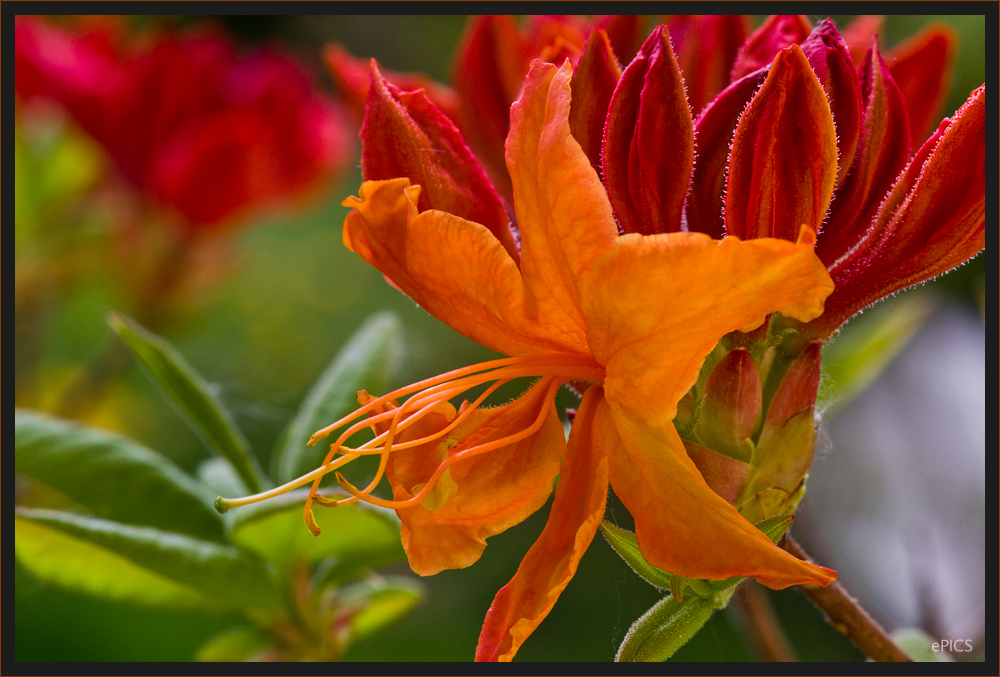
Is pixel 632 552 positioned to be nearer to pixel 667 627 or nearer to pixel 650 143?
pixel 667 627

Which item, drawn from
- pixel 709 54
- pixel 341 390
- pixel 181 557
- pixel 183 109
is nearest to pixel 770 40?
pixel 709 54

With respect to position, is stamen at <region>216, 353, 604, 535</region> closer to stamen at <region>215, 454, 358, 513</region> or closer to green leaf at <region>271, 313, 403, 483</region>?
stamen at <region>215, 454, 358, 513</region>

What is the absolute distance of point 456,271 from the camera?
468 mm

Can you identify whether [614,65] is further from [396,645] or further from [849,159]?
[396,645]

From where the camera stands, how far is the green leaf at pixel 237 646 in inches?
30.0

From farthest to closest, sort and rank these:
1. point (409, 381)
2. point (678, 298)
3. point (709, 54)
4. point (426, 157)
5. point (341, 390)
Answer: point (409, 381)
point (341, 390)
point (709, 54)
point (426, 157)
point (678, 298)

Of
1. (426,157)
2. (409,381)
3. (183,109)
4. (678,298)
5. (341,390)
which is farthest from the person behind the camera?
(183,109)

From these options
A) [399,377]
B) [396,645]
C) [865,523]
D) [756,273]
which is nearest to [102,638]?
[396,645]

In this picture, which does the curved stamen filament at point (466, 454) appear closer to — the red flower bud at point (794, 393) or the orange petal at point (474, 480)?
the orange petal at point (474, 480)

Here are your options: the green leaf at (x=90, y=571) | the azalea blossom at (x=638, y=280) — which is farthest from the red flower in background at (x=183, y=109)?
the azalea blossom at (x=638, y=280)

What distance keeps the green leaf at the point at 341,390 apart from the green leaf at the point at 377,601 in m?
0.14

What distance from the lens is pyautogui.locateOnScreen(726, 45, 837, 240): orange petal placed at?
446 millimetres

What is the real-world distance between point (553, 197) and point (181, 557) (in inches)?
16.6

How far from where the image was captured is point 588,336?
0.44 metres
